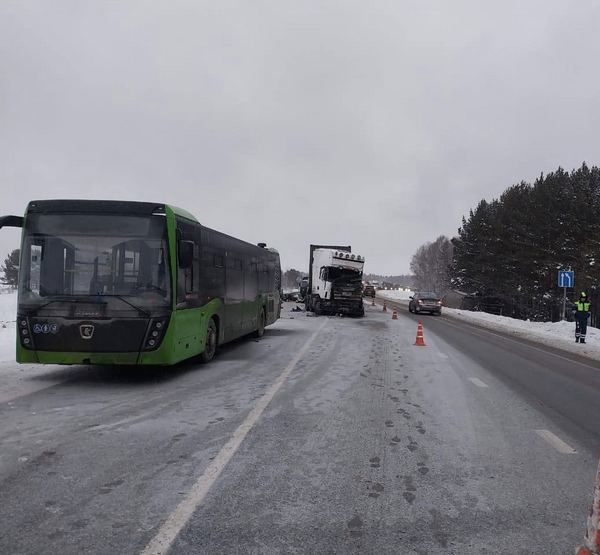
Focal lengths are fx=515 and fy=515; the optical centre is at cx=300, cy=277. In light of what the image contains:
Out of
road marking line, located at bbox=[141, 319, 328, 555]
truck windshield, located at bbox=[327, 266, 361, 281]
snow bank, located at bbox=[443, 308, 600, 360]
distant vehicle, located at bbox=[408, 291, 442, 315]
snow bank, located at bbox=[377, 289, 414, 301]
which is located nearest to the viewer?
road marking line, located at bbox=[141, 319, 328, 555]

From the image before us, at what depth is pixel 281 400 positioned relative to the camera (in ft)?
25.1

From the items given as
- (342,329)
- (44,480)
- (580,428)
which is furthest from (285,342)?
(44,480)

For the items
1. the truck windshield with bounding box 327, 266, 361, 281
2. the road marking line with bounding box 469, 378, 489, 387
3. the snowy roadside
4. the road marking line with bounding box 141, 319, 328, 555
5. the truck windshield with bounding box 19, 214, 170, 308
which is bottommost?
the road marking line with bounding box 141, 319, 328, 555

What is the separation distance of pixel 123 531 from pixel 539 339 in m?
20.8

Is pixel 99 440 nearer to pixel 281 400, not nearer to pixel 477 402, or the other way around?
pixel 281 400

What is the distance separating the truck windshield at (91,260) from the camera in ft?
27.6

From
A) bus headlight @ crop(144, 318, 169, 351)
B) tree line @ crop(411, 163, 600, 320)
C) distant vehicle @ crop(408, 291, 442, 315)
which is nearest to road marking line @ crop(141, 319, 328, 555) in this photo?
bus headlight @ crop(144, 318, 169, 351)

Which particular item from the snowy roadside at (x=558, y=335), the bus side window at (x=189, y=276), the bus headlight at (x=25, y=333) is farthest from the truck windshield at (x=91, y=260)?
the snowy roadside at (x=558, y=335)

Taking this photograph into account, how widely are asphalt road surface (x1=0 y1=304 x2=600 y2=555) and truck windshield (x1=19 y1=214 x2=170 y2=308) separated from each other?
1.57 m

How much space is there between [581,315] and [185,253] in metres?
16.3

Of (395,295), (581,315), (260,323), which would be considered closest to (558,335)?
(581,315)

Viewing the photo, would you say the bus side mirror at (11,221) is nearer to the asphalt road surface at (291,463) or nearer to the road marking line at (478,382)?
the asphalt road surface at (291,463)

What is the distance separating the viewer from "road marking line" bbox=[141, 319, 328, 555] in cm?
332

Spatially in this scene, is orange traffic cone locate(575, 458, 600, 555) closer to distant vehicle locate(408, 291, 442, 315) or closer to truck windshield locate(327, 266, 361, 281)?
truck windshield locate(327, 266, 361, 281)
